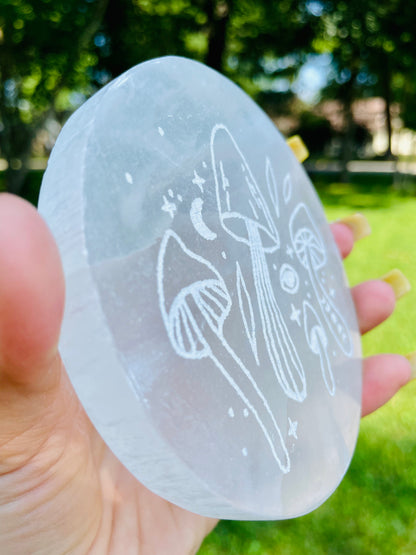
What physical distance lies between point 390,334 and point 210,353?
3281mm

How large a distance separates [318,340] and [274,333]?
26 cm

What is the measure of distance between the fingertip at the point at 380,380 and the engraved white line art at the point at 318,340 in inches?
16.3

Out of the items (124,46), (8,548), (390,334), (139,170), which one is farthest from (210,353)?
(124,46)

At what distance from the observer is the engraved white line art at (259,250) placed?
1.16 metres

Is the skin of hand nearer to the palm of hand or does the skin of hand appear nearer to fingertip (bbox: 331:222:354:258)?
the palm of hand

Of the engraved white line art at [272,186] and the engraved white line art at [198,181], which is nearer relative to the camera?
the engraved white line art at [198,181]

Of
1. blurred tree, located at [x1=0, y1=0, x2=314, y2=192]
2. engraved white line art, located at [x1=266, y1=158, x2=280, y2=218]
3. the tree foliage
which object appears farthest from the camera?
the tree foliage

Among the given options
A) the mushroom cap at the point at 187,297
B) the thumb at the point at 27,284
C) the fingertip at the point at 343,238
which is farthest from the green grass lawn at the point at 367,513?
the thumb at the point at 27,284

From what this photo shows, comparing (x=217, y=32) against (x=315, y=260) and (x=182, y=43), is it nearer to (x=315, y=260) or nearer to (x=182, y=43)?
(x=182, y=43)

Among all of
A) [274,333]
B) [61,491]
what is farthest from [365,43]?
[61,491]

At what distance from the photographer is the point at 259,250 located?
1.26 meters

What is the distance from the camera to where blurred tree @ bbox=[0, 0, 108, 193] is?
7840mm

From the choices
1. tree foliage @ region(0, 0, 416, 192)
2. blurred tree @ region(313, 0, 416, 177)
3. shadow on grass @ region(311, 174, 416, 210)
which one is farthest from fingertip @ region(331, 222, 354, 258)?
blurred tree @ region(313, 0, 416, 177)

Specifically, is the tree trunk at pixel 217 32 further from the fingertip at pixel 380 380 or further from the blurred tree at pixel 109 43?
the fingertip at pixel 380 380
